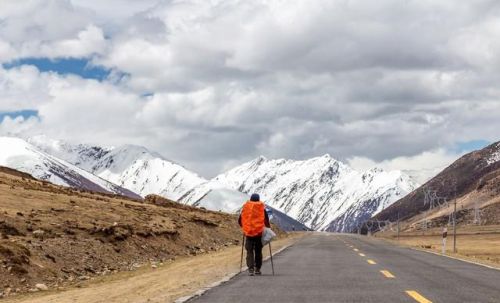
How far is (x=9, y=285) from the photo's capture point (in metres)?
23.1

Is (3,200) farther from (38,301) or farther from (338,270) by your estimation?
(338,270)

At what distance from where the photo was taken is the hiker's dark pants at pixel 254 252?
21.1 metres

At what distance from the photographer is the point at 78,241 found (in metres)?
31.8

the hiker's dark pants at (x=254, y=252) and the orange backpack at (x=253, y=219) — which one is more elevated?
the orange backpack at (x=253, y=219)

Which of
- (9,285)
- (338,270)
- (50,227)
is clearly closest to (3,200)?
(50,227)

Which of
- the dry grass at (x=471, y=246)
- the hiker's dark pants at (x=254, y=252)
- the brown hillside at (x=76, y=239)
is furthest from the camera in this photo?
the dry grass at (x=471, y=246)

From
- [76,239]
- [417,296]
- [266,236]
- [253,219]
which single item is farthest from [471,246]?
[417,296]

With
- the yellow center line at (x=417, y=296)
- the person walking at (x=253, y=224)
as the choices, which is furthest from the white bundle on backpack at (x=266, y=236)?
the yellow center line at (x=417, y=296)

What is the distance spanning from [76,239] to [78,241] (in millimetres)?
286

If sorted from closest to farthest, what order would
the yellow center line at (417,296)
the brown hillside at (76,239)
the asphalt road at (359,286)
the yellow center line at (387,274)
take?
the yellow center line at (417,296) → the asphalt road at (359,286) → the yellow center line at (387,274) → the brown hillside at (76,239)

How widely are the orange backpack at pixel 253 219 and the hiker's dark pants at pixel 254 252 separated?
0.70 ft

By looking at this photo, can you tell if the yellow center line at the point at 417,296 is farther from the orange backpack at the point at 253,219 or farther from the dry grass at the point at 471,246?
the dry grass at the point at 471,246

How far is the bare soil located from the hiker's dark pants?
3.19 meters

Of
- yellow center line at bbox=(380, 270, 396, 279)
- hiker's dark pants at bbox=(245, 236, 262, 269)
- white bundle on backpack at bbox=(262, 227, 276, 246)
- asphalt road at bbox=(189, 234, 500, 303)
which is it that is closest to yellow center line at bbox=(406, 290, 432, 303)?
asphalt road at bbox=(189, 234, 500, 303)
